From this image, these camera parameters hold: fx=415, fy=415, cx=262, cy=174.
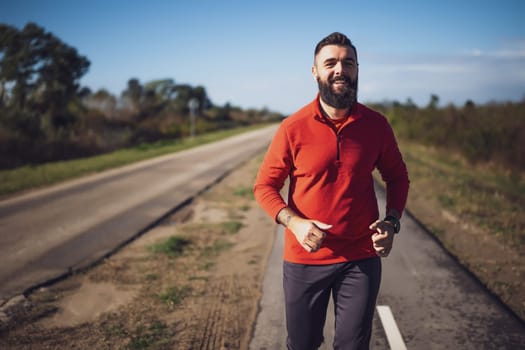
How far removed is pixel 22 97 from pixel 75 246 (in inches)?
659

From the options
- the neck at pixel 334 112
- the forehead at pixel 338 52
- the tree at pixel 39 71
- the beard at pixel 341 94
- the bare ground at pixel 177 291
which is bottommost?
the bare ground at pixel 177 291

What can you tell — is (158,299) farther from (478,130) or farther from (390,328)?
(478,130)

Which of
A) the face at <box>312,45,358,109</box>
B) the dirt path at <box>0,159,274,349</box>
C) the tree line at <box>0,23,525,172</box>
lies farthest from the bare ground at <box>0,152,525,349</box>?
the tree line at <box>0,23,525,172</box>

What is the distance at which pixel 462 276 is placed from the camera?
4973 millimetres

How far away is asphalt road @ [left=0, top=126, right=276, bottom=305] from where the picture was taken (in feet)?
18.7

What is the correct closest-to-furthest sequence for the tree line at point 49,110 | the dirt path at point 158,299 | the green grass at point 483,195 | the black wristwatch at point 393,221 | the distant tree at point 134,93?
the black wristwatch at point 393,221
the dirt path at point 158,299
the green grass at point 483,195
the tree line at point 49,110
the distant tree at point 134,93

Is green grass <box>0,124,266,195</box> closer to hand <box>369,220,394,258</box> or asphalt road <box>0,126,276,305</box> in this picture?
asphalt road <box>0,126,276,305</box>

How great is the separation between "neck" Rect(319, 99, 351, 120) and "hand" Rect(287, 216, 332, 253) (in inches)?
24.3

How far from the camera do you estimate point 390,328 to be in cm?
372

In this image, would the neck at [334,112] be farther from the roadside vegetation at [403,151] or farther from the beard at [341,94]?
the roadside vegetation at [403,151]

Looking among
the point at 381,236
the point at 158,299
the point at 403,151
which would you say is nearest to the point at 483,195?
the point at 158,299

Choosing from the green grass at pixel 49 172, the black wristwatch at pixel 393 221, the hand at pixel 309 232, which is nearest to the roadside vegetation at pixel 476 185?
the black wristwatch at pixel 393 221

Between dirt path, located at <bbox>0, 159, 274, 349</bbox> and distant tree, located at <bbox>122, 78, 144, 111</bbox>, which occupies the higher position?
distant tree, located at <bbox>122, 78, 144, 111</bbox>

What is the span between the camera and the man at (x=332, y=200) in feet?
7.34
